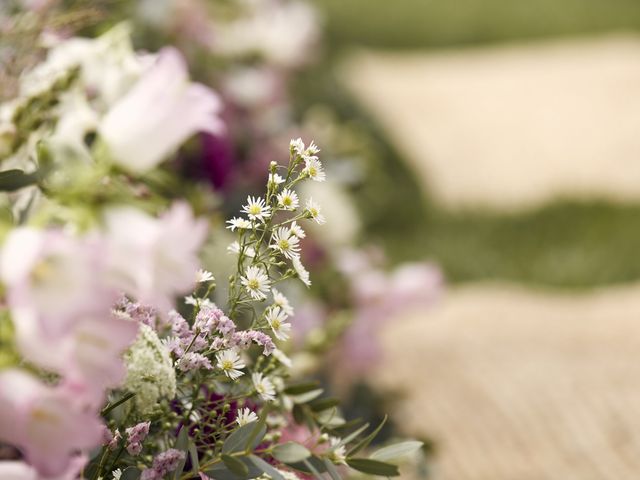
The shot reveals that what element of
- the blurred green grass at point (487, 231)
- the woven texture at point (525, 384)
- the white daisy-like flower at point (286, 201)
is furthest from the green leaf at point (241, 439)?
the blurred green grass at point (487, 231)

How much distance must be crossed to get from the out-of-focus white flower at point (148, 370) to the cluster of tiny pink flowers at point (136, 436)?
1cm

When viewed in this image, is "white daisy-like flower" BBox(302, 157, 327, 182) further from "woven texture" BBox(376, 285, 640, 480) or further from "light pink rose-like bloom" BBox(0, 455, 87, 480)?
"woven texture" BBox(376, 285, 640, 480)

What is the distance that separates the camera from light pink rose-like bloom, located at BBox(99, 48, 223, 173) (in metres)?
0.42

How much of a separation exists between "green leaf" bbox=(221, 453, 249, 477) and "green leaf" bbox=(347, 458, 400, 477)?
0.08 m

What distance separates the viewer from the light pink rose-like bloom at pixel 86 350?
360 mm

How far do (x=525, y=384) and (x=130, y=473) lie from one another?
1.05m

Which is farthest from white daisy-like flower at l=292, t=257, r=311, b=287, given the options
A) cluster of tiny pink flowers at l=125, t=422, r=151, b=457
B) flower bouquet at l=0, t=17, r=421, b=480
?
cluster of tiny pink flowers at l=125, t=422, r=151, b=457

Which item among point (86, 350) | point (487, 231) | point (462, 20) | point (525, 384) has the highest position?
point (462, 20)

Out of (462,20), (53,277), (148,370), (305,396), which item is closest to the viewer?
(53,277)

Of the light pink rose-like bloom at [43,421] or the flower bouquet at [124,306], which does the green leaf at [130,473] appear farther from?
the light pink rose-like bloom at [43,421]

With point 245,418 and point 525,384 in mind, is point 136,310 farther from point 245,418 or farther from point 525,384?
point 525,384

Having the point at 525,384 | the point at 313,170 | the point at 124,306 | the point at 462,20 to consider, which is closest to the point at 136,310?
the point at 124,306

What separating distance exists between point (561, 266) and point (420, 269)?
1.47 metres

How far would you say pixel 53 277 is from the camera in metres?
0.36
